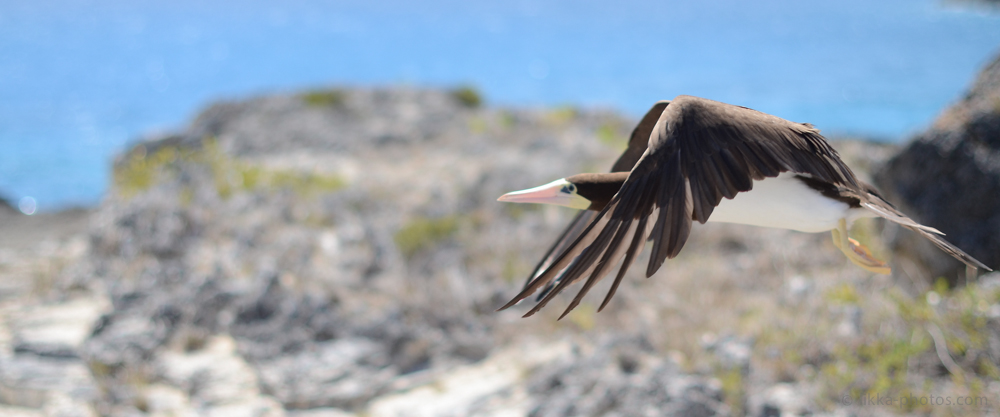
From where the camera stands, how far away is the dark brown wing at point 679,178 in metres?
1.19

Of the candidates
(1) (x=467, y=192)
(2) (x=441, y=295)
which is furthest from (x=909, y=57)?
(2) (x=441, y=295)

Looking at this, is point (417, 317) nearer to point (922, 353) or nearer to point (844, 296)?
point (844, 296)

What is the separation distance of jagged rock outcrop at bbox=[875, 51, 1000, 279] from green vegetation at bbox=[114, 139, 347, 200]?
15.5 ft

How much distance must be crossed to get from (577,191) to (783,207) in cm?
48

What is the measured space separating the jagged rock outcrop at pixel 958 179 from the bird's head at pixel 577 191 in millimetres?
2649

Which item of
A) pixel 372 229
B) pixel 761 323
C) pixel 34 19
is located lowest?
pixel 761 323

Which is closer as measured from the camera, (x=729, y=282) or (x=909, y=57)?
(x=729, y=282)

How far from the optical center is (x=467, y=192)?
5.88 metres

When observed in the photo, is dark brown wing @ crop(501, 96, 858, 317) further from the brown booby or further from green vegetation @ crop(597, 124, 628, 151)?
green vegetation @ crop(597, 124, 628, 151)

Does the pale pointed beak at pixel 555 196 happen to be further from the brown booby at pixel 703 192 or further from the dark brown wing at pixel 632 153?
the dark brown wing at pixel 632 153

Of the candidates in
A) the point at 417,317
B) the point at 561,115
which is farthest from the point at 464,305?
the point at 561,115

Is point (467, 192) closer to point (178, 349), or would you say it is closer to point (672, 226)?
point (178, 349)

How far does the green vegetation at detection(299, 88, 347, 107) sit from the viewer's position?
10.1 m

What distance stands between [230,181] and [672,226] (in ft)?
18.1
